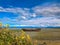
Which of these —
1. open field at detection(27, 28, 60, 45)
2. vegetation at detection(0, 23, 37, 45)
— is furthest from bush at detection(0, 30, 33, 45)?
open field at detection(27, 28, 60, 45)

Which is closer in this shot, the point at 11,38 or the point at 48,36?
the point at 11,38

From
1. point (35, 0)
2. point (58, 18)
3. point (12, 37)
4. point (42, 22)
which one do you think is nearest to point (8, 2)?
point (35, 0)

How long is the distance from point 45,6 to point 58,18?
36cm

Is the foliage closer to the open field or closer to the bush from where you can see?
the bush

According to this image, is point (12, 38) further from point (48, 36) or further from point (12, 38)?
point (48, 36)

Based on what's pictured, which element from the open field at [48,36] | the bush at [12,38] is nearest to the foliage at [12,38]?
the bush at [12,38]

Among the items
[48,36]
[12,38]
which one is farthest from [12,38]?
[48,36]

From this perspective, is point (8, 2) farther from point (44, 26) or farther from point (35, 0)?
point (44, 26)

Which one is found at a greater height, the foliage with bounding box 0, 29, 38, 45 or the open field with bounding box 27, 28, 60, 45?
the foliage with bounding box 0, 29, 38, 45

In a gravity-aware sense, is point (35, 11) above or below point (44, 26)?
above

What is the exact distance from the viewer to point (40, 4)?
3840 millimetres

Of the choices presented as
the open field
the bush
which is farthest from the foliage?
the open field

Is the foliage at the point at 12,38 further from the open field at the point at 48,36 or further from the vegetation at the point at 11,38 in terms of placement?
the open field at the point at 48,36

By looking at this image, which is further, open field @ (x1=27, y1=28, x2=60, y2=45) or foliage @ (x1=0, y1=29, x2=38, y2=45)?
open field @ (x1=27, y1=28, x2=60, y2=45)
